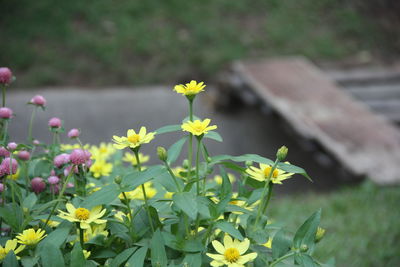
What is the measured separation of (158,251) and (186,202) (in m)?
0.11

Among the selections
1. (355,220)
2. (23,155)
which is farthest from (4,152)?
(355,220)

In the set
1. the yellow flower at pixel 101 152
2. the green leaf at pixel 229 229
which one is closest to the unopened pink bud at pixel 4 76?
the yellow flower at pixel 101 152

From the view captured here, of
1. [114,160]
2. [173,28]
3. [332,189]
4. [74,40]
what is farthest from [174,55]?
[114,160]

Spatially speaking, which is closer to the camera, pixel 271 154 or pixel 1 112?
pixel 1 112

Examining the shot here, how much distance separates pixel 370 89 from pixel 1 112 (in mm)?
3819

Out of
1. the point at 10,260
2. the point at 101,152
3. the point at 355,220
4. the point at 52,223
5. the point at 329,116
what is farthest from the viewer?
the point at 329,116

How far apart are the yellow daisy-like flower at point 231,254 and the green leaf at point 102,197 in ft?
0.71

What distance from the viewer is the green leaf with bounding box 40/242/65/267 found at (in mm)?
945

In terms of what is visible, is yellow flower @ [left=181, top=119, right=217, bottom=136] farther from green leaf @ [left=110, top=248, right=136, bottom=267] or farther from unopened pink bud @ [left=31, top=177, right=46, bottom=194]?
unopened pink bud @ [left=31, top=177, right=46, bottom=194]

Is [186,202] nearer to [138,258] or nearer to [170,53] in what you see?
[138,258]

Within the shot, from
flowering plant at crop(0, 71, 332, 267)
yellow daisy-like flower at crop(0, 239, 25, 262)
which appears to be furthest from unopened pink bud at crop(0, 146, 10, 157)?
yellow daisy-like flower at crop(0, 239, 25, 262)

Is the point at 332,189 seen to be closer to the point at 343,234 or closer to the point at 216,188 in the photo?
the point at 343,234

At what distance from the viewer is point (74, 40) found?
Result: 5047 millimetres

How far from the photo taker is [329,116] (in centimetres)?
Answer: 361
